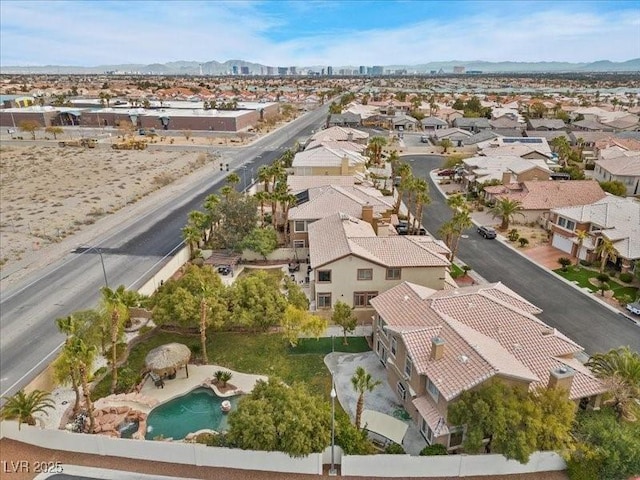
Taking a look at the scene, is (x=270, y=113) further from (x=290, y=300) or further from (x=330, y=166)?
(x=290, y=300)

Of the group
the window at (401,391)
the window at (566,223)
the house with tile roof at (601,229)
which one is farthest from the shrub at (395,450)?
the window at (566,223)

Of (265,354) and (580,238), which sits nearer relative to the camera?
(265,354)

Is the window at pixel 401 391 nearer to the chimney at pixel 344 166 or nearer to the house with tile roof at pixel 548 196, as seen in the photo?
the house with tile roof at pixel 548 196

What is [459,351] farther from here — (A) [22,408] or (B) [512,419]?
(A) [22,408]

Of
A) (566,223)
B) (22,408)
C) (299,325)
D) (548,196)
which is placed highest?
(548,196)

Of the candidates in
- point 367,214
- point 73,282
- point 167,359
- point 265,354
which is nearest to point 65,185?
point 73,282

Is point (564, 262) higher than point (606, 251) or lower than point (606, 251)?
lower
